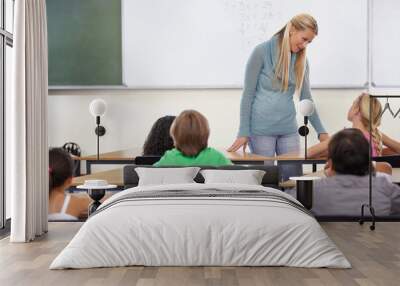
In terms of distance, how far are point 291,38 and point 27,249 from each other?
3.80 meters

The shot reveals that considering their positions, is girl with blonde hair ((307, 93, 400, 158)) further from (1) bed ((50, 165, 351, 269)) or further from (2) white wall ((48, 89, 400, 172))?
(1) bed ((50, 165, 351, 269))

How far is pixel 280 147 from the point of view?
7270mm

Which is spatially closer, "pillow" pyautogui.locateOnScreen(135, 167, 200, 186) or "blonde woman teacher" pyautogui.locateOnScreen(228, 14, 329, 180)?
"pillow" pyautogui.locateOnScreen(135, 167, 200, 186)

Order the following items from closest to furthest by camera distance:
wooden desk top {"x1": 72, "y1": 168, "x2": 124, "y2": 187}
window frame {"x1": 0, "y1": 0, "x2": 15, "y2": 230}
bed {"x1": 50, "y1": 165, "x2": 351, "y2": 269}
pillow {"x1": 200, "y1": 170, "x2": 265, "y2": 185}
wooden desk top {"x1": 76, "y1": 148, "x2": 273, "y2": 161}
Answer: bed {"x1": 50, "y1": 165, "x2": 351, "y2": 269} < pillow {"x1": 200, "y1": 170, "x2": 265, "y2": 185} < window frame {"x1": 0, "y1": 0, "x2": 15, "y2": 230} < wooden desk top {"x1": 72, "y1": 168, "x2": 124, "y2": 187} < wooden desk top {"x1": 76, "y1": 148, "x2": 273, "y2": 161}

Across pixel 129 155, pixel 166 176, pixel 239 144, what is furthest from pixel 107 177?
pixel 239 144

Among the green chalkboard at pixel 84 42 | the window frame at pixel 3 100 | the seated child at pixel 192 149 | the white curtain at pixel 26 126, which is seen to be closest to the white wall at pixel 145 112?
the green chalkboard at pixel 84 42

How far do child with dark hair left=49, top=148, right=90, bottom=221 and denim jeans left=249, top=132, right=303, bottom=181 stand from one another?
6.39 ft

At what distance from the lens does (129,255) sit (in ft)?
14.3

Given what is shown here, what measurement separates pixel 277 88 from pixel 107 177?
6.95 ft

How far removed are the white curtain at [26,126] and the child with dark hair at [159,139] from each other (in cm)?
139

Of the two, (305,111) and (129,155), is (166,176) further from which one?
(305,111)

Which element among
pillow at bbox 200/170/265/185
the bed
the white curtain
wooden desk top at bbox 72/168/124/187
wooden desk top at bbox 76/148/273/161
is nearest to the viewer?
the bed

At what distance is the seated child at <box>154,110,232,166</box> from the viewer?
6.25m

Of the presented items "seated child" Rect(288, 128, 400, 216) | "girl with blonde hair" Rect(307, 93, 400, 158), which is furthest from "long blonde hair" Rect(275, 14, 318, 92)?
"seated child" Rect(288, 128, 400, 216)
